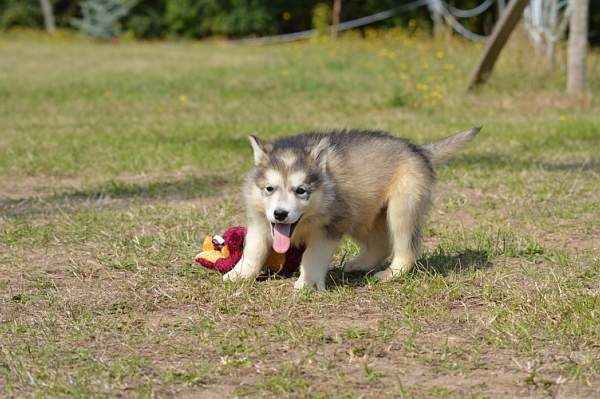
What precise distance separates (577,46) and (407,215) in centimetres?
756

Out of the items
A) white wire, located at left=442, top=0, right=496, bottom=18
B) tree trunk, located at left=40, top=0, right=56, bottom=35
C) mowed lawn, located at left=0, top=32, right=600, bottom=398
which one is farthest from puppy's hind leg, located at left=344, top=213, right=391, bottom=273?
tree trunk, located at left=40, top=0, right=56, bottom=35

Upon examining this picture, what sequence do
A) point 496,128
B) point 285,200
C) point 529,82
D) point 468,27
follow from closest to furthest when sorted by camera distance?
1. point 285,200
2. point 496,128
3. point 529,82
4. point 468,27

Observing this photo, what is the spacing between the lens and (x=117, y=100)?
47.2 feet

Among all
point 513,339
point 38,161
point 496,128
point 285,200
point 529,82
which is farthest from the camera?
point 529,82

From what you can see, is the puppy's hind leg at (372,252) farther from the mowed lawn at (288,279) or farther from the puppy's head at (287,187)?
the puppy's head at (287,187)

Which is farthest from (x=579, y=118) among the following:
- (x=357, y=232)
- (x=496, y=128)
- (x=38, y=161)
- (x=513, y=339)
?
(x=513, y=339)

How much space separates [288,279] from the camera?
5512 millimetres

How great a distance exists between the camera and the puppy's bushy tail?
19.0 ft

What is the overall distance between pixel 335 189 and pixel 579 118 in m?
6.92

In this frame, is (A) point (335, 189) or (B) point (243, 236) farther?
(B) point (243, 236)

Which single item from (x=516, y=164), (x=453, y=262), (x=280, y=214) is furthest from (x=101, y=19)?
(x=280, y=214)

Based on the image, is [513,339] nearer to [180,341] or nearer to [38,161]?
[180,341]

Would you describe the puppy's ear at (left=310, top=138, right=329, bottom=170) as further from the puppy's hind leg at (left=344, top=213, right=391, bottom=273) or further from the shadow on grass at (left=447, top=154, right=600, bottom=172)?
the shadow on grass at (left=447, top=154, right=600, bottom=172)

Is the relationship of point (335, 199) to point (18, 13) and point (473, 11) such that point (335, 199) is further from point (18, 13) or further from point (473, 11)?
point (18, 13)
